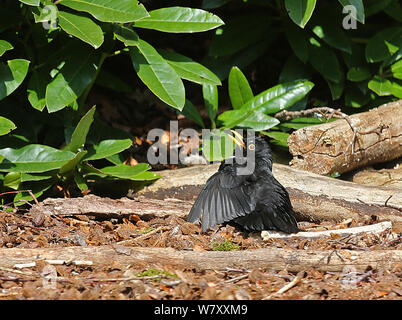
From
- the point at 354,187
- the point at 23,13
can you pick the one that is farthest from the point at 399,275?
the point at 23,13

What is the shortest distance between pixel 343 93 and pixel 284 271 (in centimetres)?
237

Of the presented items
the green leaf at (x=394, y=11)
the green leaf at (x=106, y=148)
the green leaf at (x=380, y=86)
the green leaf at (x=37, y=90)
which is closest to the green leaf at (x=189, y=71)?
the green leaf at (x=106, y=148)

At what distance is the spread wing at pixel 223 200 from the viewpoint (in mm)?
3273

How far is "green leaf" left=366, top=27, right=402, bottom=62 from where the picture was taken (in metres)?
4.34

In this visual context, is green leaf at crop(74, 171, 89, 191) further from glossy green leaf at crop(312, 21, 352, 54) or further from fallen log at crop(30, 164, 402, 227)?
glossy green leaf at crop(312, 21, 352, 54)

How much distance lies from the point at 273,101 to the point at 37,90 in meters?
1.73

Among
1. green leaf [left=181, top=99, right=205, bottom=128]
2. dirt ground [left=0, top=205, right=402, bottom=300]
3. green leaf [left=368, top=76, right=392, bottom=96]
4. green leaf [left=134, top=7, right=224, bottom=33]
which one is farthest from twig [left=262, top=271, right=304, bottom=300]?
green leaf [left=368, top=76, right=392, bottom=96]

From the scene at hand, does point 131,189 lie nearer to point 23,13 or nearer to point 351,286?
point 23,13

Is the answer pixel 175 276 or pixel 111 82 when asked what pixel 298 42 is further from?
pixel 175 276

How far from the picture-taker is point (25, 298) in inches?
94.0

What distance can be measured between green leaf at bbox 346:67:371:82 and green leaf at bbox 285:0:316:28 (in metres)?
0.88

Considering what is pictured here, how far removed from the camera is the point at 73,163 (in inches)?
137

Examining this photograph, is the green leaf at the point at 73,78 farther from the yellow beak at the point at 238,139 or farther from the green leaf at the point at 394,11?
the green leaf at the point at 394,11

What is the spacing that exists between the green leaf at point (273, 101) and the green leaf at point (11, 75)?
60.6 inches
